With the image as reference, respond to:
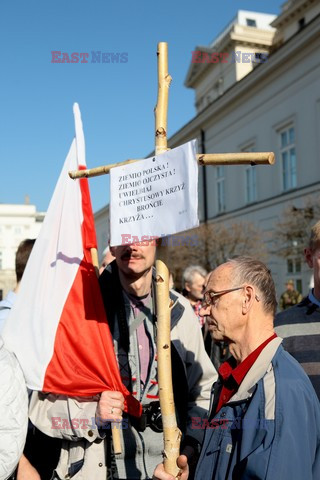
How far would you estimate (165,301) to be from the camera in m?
2.24

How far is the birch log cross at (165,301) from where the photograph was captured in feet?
6.98

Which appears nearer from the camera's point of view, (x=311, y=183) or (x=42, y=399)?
(x=42, y=399)

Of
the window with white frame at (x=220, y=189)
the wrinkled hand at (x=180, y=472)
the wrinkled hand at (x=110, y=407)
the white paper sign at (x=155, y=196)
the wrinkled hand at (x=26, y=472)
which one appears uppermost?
the window with white frame at (x=220, y=189)

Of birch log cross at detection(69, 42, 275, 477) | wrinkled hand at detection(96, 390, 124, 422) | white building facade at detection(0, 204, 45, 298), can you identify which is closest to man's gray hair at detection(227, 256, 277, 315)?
birch log cross at detection(69, 42, 275, 477)

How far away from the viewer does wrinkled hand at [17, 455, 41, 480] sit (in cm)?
271

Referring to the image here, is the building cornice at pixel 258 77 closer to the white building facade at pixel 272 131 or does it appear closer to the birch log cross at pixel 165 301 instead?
the white building facade at pixel 272 131

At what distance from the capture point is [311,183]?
2134 centimetres

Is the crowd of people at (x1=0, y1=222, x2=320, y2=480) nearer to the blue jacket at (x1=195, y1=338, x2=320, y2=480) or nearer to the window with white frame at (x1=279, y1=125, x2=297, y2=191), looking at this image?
the blue jacket at (x1=195, y1=338, x2=320, y2=480)

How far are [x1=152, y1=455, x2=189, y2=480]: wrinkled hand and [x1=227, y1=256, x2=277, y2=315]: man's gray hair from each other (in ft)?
2.25

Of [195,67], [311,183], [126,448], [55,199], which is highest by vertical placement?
[195,67]


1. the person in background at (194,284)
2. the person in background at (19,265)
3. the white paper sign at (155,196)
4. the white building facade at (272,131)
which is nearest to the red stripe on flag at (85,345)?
the white paper sign at (155,196)

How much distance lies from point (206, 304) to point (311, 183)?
19974 millimetres

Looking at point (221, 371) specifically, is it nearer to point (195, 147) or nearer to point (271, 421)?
point (271, 421)

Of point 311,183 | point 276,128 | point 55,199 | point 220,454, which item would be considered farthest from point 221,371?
point 276,128
